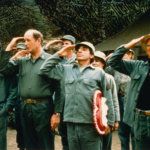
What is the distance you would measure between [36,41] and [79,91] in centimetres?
145

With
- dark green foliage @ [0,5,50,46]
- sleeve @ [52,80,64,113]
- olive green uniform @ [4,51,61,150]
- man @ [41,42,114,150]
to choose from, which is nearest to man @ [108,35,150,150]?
man @ [41,42,114,150]

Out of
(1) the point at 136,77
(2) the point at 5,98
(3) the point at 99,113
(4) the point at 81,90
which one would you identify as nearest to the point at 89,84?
(4) the point at 81,90

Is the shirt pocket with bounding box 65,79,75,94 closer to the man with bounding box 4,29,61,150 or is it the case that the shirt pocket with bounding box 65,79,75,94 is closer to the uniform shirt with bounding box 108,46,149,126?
the uniform shirt with bounding box 108,46,149,126

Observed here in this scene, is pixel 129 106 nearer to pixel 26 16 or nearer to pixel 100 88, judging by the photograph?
pixel 100 88

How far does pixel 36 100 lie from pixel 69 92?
0.97m

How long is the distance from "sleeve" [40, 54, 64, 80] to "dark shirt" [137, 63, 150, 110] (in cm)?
130

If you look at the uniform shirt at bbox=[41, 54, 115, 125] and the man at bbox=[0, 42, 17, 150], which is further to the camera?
the man at bbox=[0, 42, 17, 150]

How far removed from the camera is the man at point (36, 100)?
873cm

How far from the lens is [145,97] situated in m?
7.61

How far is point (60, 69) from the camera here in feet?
27.8

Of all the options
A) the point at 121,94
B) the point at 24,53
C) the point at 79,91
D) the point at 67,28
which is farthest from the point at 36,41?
the point at 67,28

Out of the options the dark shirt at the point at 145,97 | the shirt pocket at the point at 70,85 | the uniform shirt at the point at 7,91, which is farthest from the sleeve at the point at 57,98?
the dark shirt at the point at 145,97

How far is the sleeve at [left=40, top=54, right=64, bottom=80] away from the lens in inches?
328

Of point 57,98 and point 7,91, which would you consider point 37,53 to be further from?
point 7,91
